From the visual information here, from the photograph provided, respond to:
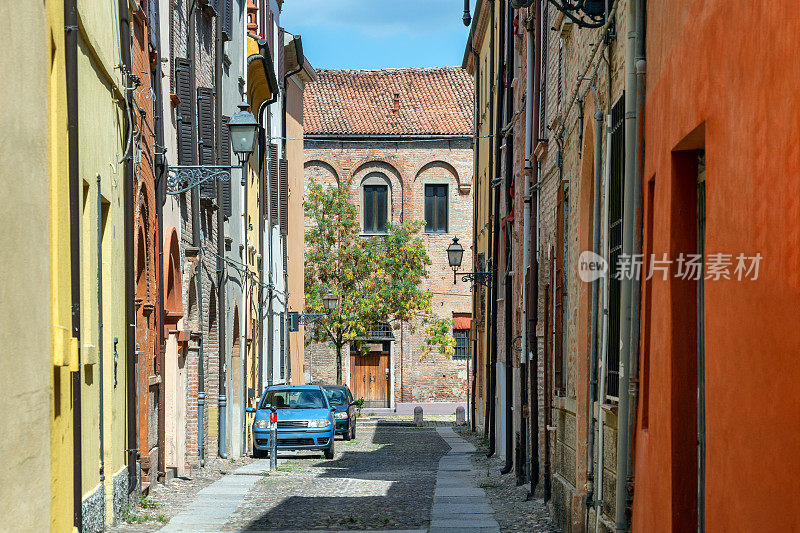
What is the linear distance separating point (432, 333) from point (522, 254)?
87.1ft

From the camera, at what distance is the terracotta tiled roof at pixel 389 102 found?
170 feet

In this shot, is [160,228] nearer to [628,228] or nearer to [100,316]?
[100,316]

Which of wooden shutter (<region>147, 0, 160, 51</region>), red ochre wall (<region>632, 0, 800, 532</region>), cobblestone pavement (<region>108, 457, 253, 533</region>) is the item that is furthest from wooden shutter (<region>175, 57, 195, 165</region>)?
red ochre wall (<region>632, 0, 800, 532</region>)

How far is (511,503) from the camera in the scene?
1552 centimetres

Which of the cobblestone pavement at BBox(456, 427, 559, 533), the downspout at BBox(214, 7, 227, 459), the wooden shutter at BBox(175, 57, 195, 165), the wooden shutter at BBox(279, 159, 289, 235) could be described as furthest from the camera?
the wooden shutter at BBox(279, 159, 289, 235)

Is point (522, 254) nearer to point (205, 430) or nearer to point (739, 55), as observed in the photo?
point (205, 430)

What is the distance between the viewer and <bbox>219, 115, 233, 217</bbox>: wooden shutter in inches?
871

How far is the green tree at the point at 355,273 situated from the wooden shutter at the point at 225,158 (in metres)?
20.8

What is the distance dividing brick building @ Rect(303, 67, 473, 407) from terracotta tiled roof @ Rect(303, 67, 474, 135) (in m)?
0.09

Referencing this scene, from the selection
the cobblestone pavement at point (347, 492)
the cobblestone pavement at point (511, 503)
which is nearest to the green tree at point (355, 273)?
the cobblestone pavement at point (347, 492)

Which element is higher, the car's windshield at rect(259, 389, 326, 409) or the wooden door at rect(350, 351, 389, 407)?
the car's windshield at rect(259, 389, 326, 409)

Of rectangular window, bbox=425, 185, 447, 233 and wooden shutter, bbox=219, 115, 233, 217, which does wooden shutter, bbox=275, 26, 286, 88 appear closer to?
rectangular window, bbox=425, 185, 447, 233

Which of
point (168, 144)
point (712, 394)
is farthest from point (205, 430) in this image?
point (712, 394)

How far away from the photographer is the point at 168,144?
17047mm
